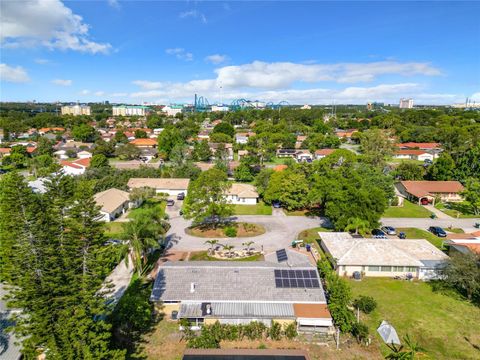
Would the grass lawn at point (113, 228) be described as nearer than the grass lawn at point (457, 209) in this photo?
Yes

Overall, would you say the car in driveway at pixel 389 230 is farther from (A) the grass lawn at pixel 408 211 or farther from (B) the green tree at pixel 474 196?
(B) the green tree at pixel 474 196

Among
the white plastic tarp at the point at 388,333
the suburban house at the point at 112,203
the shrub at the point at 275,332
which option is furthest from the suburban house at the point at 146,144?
the white plastic tarp at the point at 388,333

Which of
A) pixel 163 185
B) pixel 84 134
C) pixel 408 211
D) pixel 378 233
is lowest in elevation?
pixel 408 211

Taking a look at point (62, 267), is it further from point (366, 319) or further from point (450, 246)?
point (450, 246)

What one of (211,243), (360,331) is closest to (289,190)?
(211,243)

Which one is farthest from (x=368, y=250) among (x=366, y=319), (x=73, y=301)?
(x=73, y=301)

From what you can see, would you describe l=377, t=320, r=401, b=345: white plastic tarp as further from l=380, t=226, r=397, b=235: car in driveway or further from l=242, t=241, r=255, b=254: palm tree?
l=380, t=226, r=397, b=235: car in driveway

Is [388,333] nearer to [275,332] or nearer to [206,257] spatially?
[275,332]
